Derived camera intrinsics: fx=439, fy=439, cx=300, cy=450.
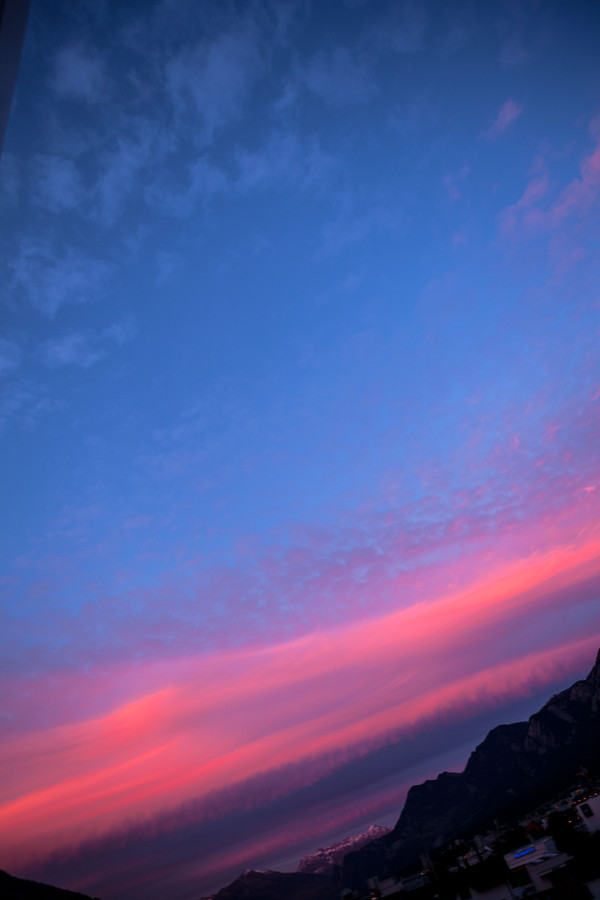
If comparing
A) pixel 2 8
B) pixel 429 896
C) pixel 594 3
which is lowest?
pixel 429 896

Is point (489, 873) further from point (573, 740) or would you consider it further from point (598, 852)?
point (573, 740)

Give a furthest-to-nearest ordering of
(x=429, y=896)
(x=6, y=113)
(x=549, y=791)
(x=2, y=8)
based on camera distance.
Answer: (x=549, y=791)
(x=429, y=896)
(x=6, y=113)
(x=2, y=8)

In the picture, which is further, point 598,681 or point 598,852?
point 598,681

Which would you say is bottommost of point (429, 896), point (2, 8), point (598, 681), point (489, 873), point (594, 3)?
point (598, 681)

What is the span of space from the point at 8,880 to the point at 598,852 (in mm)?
114977

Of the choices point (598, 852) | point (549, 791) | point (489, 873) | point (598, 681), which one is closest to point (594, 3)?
point (598, 852)

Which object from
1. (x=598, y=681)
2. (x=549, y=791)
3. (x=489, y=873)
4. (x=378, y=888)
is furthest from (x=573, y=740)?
(x=489, y=873)

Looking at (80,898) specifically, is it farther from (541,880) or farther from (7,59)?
(7,59)

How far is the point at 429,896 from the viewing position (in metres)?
43.7

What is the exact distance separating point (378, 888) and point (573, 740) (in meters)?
171

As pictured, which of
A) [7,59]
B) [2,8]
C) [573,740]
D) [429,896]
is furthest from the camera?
[573,740]

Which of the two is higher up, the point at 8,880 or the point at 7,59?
the point at 7,59

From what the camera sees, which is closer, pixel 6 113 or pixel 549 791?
pixel 6 113

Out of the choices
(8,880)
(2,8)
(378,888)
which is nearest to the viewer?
(2,8)
